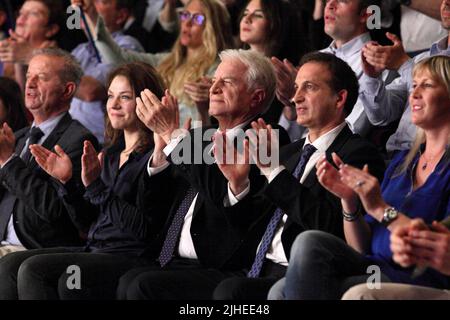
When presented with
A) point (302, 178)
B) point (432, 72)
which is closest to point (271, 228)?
point (302, 178)

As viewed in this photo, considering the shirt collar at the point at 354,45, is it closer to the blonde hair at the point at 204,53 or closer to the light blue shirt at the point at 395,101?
the light blue shirt at the point at 395,101

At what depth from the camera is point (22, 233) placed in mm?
4234

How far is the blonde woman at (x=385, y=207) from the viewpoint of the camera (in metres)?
3.11

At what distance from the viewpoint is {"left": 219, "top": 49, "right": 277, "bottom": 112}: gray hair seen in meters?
3.90

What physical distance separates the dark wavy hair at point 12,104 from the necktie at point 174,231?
1197mm

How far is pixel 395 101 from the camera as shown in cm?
404

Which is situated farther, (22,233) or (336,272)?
(22,233)

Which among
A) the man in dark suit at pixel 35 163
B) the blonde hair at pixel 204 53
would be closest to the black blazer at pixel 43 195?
the man in dark suit at pixel 35 163

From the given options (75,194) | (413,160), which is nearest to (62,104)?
(75,194)

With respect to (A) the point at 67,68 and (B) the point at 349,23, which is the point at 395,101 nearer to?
(B) the point at 349,23

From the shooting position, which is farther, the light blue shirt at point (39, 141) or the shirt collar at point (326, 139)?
the light blue shirt at point (39, 141)

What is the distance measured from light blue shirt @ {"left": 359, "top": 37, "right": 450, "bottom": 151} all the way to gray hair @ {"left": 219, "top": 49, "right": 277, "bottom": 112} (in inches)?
13.1
